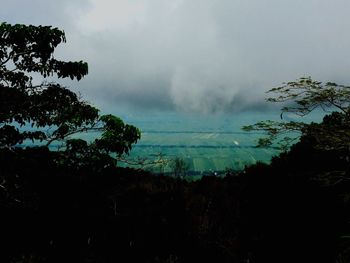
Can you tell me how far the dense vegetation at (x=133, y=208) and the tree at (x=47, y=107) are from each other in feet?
0.11

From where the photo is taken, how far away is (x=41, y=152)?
24.4m

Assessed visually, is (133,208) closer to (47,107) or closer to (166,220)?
(166,220)

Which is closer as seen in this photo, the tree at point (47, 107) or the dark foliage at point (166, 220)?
the tree at point (47, 107)

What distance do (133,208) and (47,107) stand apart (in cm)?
1082

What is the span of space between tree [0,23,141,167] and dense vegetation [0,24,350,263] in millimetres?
35

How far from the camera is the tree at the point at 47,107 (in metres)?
10.7

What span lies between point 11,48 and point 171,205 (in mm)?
13070

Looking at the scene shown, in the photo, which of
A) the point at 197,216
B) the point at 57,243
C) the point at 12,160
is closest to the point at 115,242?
the point at 57,243

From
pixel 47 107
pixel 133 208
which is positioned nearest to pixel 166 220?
pixel 133 208

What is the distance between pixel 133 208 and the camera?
21703 millimetres

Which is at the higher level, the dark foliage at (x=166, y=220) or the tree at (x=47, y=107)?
the tree at (x=47, y=107)

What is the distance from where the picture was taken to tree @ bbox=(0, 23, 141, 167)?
10.7 metres

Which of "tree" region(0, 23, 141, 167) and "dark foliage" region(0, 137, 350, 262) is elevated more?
"tree" region(0, 23, 141, 167)

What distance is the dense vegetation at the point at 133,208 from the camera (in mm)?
12086
